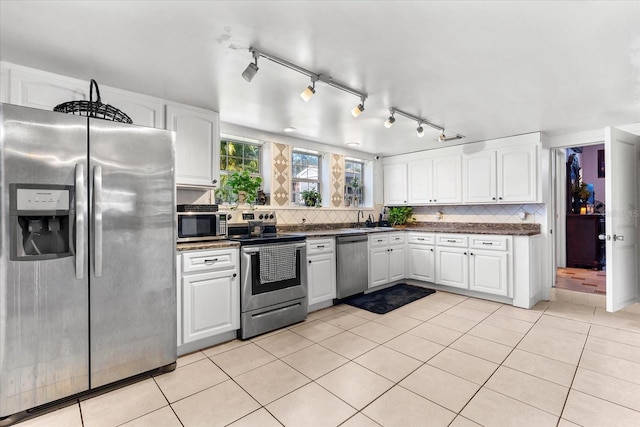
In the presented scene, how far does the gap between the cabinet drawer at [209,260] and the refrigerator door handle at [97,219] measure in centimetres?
63

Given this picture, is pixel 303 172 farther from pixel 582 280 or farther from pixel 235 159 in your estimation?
pixel 582 280

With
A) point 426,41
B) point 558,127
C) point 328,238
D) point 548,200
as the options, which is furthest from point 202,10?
point 548,200

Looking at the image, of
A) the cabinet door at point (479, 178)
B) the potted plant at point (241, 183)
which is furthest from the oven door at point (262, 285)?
the cabinet door at point (479, 178)

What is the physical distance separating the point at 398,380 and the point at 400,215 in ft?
11.9

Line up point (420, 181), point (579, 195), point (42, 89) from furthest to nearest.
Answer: point (579, 195) < point (420, 181) < point (42, 89)

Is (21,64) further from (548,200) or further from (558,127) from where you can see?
(548,200)

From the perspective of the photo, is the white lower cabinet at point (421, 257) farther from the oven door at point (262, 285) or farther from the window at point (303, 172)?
the oven door at point (262, 285)

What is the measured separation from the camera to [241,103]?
2998 millimetres

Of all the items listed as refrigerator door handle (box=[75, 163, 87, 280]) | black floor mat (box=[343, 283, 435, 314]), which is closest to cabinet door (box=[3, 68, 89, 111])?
refrigerator door handle (box=[75, 163, 87, 280])

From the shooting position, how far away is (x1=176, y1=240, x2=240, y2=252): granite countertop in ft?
8.39

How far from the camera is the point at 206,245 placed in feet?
8.75

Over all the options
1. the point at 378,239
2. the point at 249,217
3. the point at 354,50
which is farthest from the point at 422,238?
the point at 354,50

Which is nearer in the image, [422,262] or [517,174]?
[517,174]

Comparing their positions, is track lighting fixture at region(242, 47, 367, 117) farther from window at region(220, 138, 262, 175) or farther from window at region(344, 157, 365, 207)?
window at region(344, 157, 365, 207)
